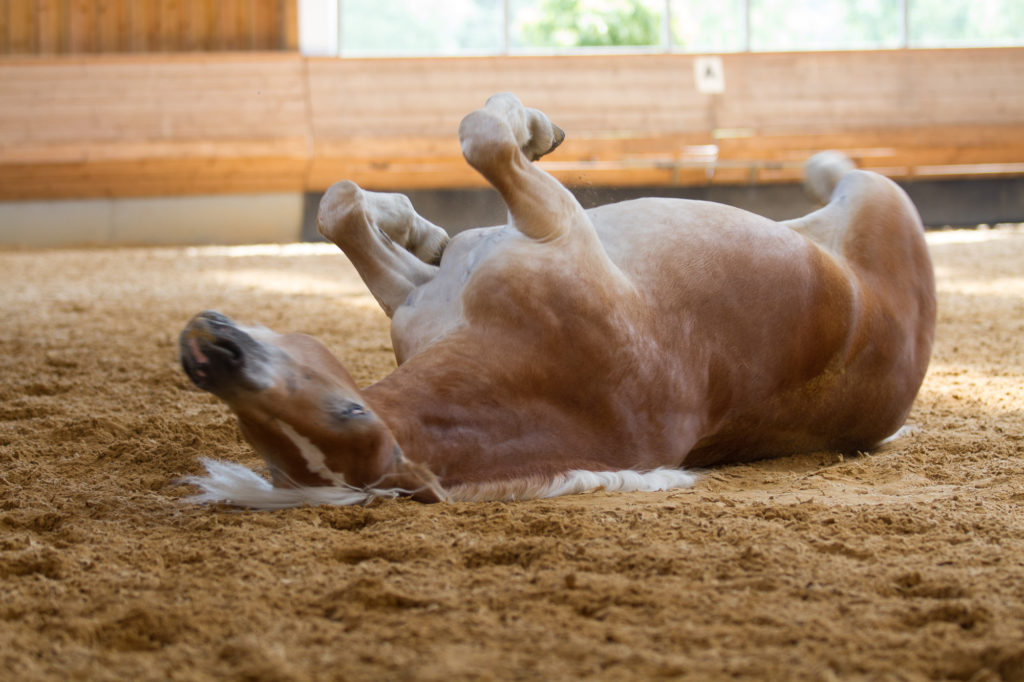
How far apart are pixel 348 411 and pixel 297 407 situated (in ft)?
0.30

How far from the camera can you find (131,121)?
1177 cm

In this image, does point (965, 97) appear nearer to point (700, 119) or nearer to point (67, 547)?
point (700, 119)

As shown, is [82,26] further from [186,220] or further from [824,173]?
[824,173]

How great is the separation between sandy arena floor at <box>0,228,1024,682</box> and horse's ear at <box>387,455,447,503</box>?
0.06 metres

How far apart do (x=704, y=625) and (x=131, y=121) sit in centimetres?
1170

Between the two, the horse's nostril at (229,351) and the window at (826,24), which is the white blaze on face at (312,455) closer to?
the horse's nostril at (229,351)

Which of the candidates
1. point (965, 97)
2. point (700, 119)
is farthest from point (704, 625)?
point (965, 97)

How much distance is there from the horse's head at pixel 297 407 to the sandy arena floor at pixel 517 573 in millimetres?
83

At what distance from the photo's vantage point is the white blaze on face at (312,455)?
1796 mm

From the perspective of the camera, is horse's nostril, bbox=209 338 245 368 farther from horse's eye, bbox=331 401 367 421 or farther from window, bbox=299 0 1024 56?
window, bbox=299 0 1024 56

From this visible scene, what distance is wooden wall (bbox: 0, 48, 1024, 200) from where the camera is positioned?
38.4 ft

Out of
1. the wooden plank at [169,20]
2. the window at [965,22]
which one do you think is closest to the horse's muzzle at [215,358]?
the wooden plank at [169,20]

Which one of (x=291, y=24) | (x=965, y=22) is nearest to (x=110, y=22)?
(x=291, y=24)

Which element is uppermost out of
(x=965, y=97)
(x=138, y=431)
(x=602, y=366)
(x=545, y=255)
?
(x=965, y=97)
